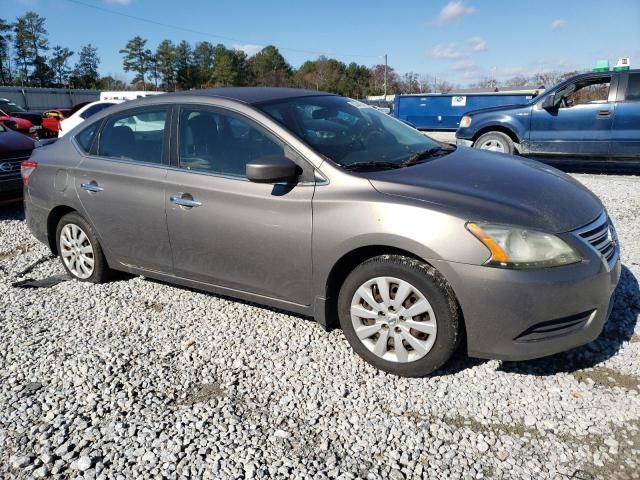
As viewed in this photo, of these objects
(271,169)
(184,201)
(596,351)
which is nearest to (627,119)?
(596,351)

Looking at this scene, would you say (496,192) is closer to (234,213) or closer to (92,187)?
(234,213)

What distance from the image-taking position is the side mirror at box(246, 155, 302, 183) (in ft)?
10.1

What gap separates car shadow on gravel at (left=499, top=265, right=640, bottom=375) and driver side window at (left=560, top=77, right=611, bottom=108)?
6.75m

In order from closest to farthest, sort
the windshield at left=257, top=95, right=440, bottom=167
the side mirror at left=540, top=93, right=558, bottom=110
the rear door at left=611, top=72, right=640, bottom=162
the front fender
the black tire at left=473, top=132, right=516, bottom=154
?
the windshield at left=257, top=95, right=440, bottom=167 < the rear door at left=611, top=72, right=640, bottom=162 < the side mirror at left=540, top=93, right=558, bottom=110 < the front fender < the black tire at left=473, top=132, right=516, bottom=154

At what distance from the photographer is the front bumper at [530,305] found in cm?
264

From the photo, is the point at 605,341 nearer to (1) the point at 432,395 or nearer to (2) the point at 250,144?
(1) the point at 432,395

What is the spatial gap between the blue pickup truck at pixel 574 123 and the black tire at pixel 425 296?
7697 millimetres

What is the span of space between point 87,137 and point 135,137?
61 centimetres

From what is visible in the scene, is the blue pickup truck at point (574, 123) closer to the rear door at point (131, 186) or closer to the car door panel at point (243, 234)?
the rear door at point (131, 186)

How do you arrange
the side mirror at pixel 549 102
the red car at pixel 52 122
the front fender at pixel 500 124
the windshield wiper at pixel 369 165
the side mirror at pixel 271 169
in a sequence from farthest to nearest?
the red car at pixel 52 122
the front fender at pixel 500 124
the side mirror at pixel 549 102
the windshield wiper at pixel 369 165
the side mirror at pixel 271 169

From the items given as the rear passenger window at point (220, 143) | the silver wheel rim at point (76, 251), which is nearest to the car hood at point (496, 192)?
the rear passenger window at point (220, 143)

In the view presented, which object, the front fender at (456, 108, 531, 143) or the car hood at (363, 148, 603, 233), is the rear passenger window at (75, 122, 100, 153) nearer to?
the car hood at (363, 148, 603, 233)

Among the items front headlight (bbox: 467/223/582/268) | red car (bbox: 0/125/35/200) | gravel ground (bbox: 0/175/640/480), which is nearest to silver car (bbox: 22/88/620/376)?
front headlight (bbox: 467/223/582/268)

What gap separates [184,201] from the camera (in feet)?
12.0
